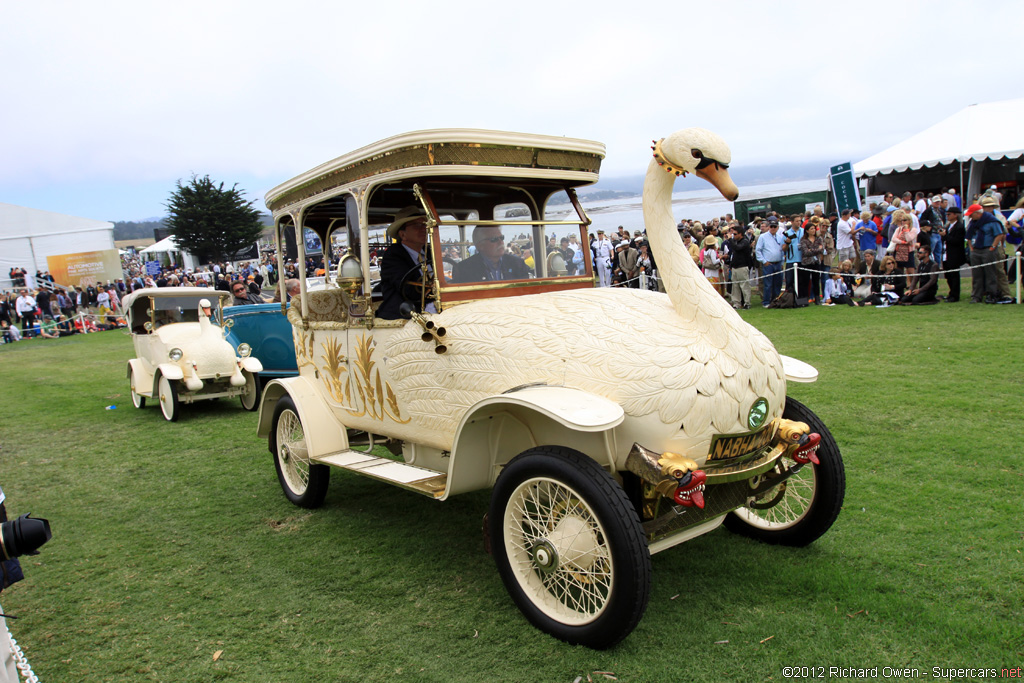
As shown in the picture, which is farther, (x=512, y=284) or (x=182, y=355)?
(x=182, y=355)

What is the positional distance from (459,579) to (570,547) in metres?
1.11

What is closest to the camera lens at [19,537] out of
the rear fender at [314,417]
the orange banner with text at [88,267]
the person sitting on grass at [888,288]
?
the rear fender at [314,417]

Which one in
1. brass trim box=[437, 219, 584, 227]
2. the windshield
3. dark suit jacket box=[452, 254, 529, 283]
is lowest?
the windshield

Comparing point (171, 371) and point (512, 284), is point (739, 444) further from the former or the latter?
point (171, 371)

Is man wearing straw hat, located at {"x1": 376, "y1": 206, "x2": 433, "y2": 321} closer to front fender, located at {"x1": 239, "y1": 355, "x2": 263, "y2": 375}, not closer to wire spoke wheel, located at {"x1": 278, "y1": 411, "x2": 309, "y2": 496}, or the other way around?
wire spoke wheel, located at {"x1": 278, "y1": 411, "x2": 309, "y2": 496}

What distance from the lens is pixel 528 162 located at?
4.16m

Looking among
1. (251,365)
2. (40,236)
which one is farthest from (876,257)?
(40,236)

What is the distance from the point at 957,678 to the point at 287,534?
4.02 metres

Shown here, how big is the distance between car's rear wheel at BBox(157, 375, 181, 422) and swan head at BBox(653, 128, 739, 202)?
7.86 metres

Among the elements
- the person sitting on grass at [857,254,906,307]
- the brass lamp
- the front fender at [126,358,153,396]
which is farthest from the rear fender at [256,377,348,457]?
the person sitting on grass at [857,254,906,307]

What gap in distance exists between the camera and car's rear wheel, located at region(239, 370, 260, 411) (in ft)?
30.5

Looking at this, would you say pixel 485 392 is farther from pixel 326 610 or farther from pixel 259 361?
pixel 259 361

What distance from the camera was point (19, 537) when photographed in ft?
7.00

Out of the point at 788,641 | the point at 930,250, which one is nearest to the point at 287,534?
the point at 788,641
